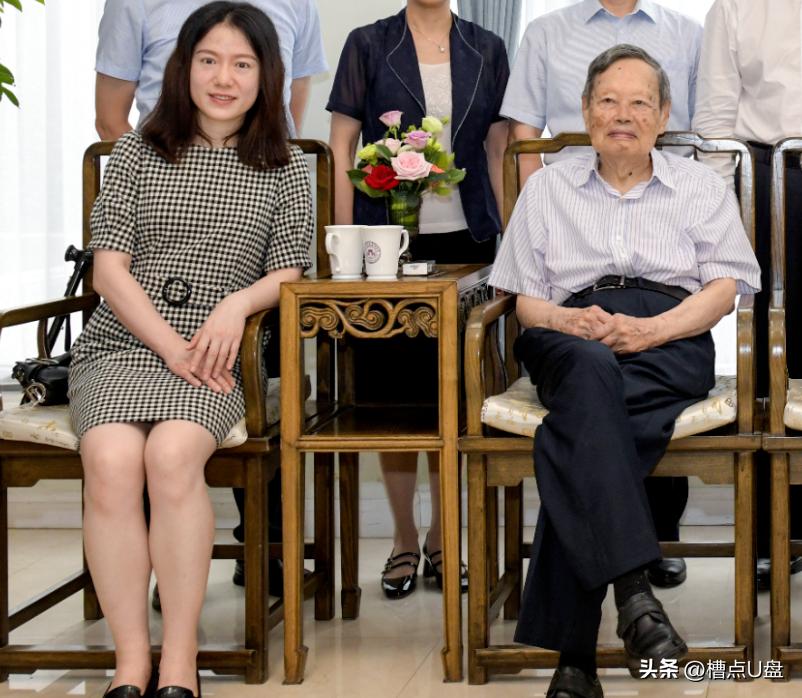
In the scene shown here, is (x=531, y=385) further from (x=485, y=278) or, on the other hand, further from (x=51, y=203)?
(x=51, y=203)

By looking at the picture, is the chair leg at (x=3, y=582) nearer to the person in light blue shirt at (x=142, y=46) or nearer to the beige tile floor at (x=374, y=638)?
the beige tile floor at (x=374, y=638)

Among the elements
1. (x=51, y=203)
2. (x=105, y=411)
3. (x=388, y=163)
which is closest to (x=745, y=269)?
(x=388, y=163)

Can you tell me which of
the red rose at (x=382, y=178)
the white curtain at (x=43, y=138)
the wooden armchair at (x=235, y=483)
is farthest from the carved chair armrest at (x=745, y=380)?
the white curtain at (x=43, y=138)

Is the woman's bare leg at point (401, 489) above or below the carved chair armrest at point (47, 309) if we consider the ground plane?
below

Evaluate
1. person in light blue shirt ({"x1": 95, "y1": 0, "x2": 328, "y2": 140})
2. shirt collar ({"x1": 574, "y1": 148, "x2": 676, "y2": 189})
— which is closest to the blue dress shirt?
shirt collar ({"x1": 574, "y1": 148, "x2": 676, "y2": 189})

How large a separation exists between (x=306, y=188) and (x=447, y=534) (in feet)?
2.57

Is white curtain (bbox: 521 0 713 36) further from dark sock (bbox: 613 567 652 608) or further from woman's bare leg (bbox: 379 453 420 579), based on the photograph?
dark sock (bbox: 613 567 652 608)

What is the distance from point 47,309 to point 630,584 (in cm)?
138

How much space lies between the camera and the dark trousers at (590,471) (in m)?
2.34

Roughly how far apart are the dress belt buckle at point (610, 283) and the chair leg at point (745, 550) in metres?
0.43

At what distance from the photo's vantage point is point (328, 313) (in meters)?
2.64

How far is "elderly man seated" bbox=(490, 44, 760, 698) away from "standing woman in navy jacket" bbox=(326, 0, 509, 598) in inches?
15.8

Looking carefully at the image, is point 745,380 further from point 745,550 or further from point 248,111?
point 248,111

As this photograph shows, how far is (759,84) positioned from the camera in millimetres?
3129
